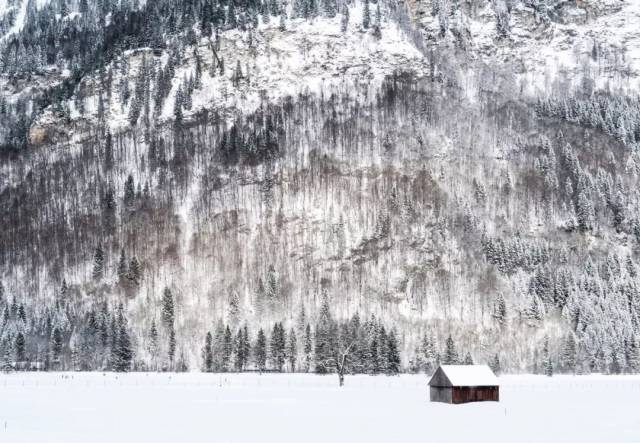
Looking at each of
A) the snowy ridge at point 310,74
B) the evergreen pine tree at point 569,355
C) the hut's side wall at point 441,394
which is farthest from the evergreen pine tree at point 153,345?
the hut's side wall at point 441,394

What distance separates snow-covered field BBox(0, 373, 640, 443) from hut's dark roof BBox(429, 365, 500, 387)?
229cm

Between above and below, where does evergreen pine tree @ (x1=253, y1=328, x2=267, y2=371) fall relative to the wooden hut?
above

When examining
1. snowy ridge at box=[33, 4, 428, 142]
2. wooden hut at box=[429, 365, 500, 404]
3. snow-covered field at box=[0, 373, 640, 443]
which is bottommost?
snow-covered field at box=[0, 373, 640, 443]

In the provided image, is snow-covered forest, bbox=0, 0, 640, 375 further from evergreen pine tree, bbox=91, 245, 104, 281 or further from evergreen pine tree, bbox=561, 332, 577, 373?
evergreen pine tree, bbox=561, 332, 577, 373

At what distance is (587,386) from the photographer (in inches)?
3952

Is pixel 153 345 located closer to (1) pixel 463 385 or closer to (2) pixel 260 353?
(2) pixel 260 353

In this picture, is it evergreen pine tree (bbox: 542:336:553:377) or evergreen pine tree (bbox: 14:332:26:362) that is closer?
evergreen pine tree (bbox: 542:336:553:377)

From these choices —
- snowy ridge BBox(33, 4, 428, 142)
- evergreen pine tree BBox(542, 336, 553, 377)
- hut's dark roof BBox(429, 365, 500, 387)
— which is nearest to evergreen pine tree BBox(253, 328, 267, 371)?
evergreen pine tree BBox(542, 336, 553, 377)

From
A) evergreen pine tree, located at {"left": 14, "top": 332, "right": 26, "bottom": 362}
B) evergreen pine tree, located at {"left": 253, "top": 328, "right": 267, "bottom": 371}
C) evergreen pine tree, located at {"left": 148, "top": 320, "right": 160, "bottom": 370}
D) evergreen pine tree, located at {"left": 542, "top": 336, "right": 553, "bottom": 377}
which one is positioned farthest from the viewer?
evergreen pine tree, located at {"left": 148, "top": 320, "right": 160, "bottom": 370}

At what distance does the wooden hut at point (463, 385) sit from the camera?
73312mm

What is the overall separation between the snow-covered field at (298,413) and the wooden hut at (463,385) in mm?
2026

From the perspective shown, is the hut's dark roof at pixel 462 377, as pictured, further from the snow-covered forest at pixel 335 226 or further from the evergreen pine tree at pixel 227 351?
the evergreen pine tree at pixel 227 351

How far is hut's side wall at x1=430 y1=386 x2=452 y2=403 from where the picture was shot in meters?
73.6

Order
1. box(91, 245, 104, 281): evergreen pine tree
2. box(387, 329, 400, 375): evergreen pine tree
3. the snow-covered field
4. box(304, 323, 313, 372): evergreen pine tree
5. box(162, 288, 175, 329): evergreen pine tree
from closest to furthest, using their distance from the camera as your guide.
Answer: the snow-covered field → box(387, 329, 400, 375): evergreen pine tree → box(304, 323, 313, 372): evergreen pine tree → box(162, 288, 175, 329): evergreen pine tree → box(91, 245, 104, 281): evergreen pine tree
